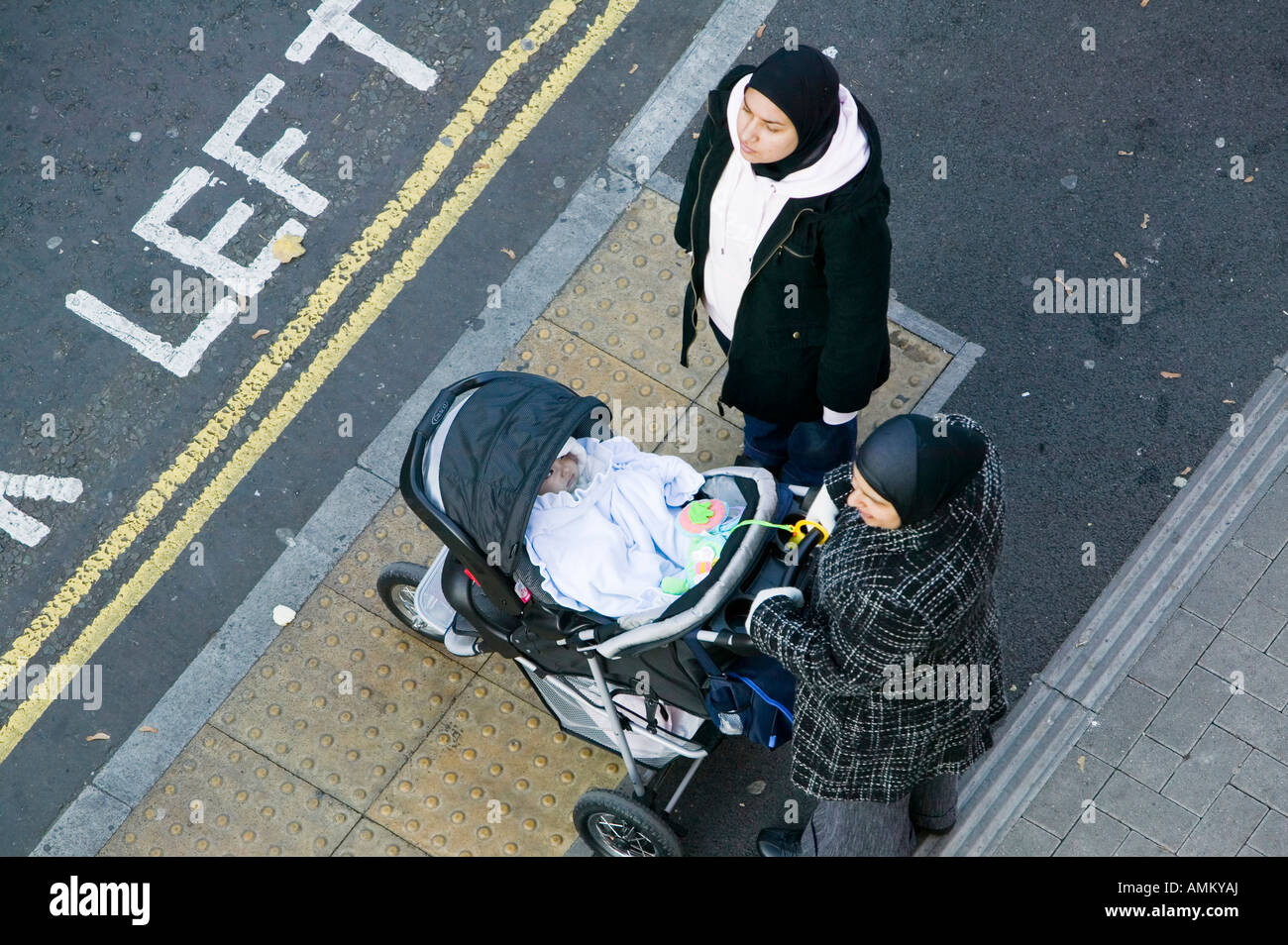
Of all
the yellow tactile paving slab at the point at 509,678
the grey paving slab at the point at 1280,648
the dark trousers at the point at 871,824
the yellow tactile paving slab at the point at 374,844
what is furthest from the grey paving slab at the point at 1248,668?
the yellow tactile paving slab at the point at 374,844

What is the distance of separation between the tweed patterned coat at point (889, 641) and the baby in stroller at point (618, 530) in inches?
16.2

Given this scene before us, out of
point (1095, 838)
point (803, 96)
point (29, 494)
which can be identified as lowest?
point (29, 494)

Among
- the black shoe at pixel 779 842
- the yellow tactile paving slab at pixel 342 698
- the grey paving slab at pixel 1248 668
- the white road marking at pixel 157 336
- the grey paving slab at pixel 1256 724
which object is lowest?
the yellow tactile paving slab at pixel 342 698

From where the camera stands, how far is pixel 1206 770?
4.88m

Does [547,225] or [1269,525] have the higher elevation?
[1269,525]

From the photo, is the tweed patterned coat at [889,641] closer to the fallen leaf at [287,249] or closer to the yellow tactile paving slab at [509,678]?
the yellow tactile paving slab at [509,678]

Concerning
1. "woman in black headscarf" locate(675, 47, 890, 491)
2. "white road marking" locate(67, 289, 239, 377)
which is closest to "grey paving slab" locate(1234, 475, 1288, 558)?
"woman in black headscarf" locate(675, 47, 890, 491)

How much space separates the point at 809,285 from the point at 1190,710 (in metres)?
2.38

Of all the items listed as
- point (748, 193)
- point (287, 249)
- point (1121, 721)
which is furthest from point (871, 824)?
point (287, 249)

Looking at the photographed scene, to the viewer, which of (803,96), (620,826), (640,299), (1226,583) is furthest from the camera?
(640,299)

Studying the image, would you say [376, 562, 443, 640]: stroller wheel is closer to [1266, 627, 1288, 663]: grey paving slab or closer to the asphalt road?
the asphalt road

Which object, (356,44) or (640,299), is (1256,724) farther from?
(356,44)

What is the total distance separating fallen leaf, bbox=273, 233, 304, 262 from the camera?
614 cm

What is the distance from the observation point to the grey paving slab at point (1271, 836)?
473 centimetres
